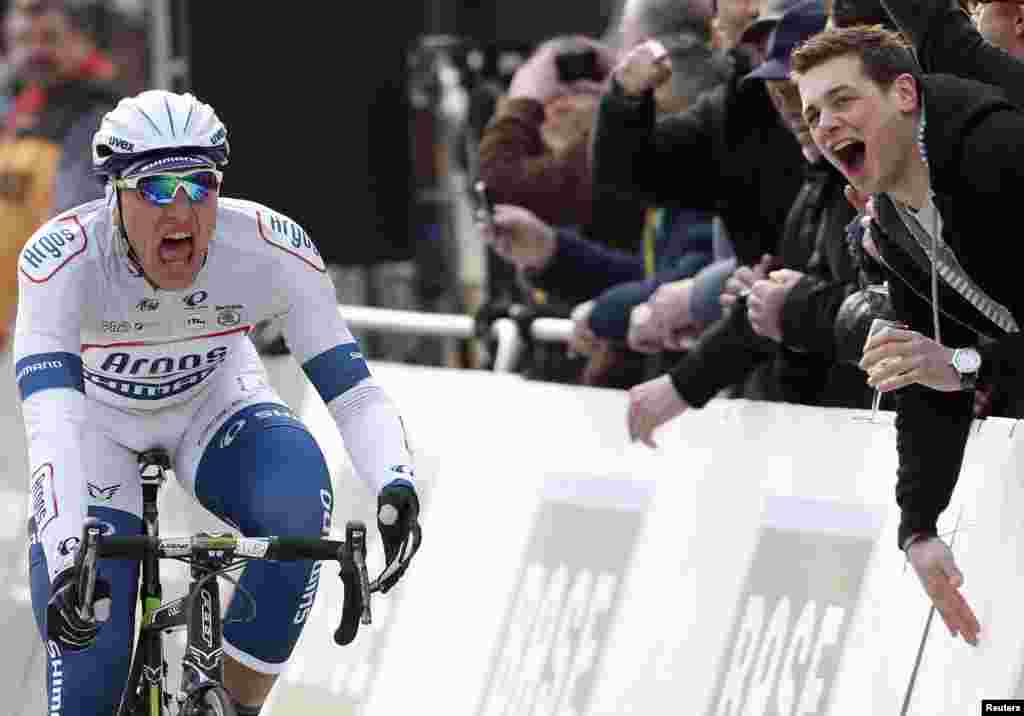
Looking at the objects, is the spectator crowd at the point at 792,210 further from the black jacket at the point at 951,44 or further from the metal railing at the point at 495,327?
the metal railing at the point at 495,327

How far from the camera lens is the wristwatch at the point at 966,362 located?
18.6 ft

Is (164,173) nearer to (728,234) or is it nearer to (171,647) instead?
(728,234)

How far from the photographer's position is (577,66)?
29.9 feet

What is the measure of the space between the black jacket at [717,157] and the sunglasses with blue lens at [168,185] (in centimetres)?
189

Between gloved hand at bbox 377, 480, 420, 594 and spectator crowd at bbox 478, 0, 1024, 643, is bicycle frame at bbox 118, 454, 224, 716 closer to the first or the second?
gloved hand at bbox 377, 480, 420, 594

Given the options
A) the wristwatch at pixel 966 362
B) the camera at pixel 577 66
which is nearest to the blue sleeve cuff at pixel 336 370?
the wristwatch at pixel 966 362

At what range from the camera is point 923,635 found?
6.13 m

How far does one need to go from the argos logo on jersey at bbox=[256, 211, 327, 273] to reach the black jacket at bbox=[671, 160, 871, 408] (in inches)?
47.8

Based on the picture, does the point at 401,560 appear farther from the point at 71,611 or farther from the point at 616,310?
the point at 616,310

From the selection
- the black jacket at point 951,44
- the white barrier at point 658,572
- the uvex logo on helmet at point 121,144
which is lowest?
the white barrier at point 658,572

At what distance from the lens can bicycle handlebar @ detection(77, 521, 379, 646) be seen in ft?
17.8

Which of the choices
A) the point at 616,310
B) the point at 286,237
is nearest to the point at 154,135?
the point at 286,237

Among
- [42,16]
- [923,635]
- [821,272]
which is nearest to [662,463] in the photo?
[821,272]

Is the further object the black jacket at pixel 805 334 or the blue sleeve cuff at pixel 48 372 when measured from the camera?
the black jacket at pixel 805 334
